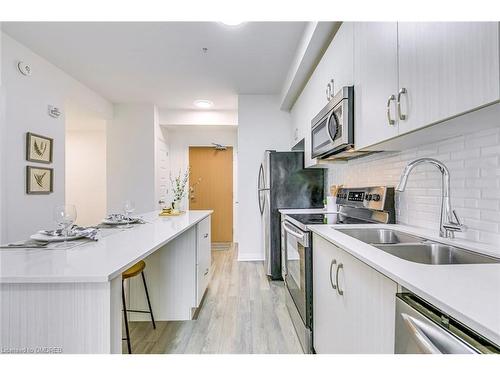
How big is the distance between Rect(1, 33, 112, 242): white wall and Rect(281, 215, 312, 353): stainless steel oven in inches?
106

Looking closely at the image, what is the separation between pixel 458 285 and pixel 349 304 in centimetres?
55

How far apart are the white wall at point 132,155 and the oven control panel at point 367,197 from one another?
3326 millimetres

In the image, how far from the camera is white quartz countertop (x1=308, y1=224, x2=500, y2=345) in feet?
1.77

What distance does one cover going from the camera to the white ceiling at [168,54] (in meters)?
2.50

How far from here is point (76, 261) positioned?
102 centimetres

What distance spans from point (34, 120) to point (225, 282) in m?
2.75

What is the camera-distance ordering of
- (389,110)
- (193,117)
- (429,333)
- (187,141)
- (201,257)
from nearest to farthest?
(429,333) → (389,110) → (201,257) → (193,117) → (187,141)

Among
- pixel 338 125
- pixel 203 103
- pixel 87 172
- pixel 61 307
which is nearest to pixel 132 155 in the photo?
pixel 203 103

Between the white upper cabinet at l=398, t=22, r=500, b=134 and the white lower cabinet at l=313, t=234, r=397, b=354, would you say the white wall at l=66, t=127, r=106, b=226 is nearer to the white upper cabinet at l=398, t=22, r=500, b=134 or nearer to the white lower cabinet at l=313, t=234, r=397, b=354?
the white lower cabinet at l=313, t=234, r=397, b=354

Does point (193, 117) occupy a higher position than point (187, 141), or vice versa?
point (193, 117)

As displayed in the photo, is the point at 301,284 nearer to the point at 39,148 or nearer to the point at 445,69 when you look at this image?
the point at 445,69

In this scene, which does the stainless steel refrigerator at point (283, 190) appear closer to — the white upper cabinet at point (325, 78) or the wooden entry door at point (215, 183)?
the white upper cabinet at point (325, 78)

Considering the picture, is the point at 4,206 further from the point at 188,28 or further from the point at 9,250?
the point at 188,28

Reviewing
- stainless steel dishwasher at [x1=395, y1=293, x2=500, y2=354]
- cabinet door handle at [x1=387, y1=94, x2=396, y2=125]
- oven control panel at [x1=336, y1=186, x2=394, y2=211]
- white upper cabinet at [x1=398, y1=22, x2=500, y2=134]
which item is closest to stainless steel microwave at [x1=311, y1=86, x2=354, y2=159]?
oven control panel at [x1=336, y1=186, x2=394, y2=211]
